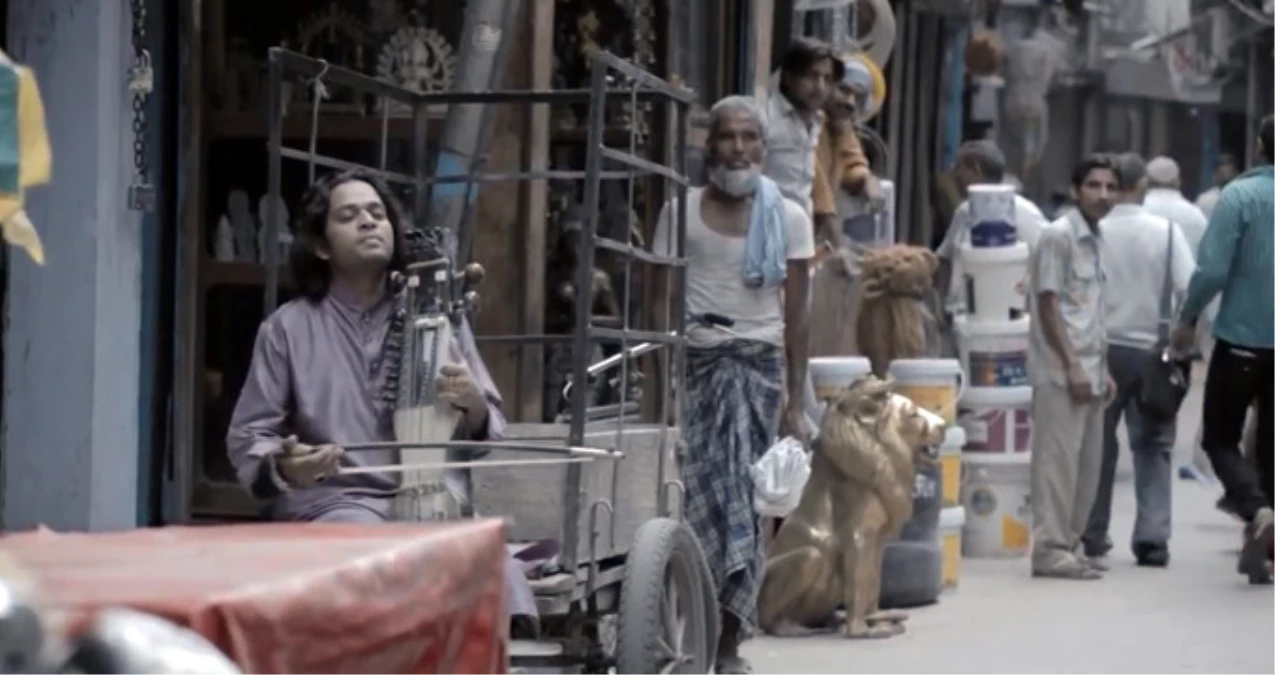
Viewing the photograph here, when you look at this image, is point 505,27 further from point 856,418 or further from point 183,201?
point 856,418

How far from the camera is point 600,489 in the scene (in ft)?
21.5

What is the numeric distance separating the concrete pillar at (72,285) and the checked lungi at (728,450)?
5.87 ft

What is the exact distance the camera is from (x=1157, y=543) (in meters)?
11.6

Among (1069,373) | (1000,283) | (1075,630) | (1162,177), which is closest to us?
(1075,630)

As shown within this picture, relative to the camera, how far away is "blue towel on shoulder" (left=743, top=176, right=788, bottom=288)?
8.36m

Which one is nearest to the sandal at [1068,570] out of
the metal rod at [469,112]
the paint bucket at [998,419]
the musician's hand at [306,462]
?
the paint bucket at [998,419]

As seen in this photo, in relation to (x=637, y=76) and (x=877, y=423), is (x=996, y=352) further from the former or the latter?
(x=637, y=76)

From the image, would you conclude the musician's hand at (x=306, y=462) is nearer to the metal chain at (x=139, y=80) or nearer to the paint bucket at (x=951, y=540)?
the metal chain at (x=139, y=80)

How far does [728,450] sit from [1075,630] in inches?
77.7

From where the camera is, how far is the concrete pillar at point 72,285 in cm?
773

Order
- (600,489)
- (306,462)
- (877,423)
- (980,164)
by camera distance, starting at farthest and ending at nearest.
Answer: (980,164) < (877,423) < (600,489) < (306,462)

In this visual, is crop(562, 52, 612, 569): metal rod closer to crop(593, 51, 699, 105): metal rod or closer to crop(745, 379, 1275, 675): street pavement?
crop(593, 51, 699, 105): metal rod

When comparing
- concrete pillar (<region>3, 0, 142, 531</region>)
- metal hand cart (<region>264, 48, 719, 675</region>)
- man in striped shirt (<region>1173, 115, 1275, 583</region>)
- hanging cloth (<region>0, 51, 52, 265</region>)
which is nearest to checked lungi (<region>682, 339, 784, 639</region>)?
metal hand cart (<region>264, 48, 719, 675</region>)

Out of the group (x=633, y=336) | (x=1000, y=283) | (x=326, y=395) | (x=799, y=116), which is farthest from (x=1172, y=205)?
(x=326, y=395)
